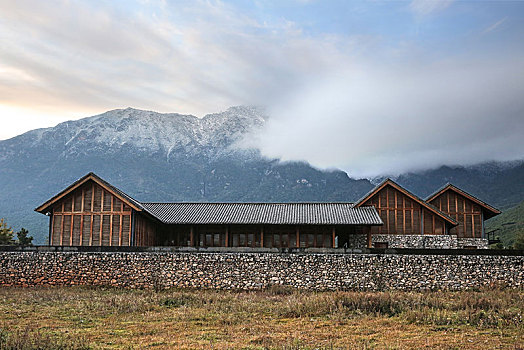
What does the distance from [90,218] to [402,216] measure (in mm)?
21448

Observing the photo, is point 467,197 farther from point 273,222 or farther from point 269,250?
point 269,250

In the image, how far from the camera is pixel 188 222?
117 feet

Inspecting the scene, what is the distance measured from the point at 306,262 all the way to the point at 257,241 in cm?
1168

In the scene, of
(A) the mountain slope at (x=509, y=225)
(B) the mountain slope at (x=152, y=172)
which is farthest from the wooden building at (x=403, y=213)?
(B) the mountain slope at (x=152, y=172)

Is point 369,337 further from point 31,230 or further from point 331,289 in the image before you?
point 31,230

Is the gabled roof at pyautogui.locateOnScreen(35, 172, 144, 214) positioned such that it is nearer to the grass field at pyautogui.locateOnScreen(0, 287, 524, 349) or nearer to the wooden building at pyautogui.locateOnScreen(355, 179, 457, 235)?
the grass field at pyautogui.locateOnScreen(0, 287, 524, 349)

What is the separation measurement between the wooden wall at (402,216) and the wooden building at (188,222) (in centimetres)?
127

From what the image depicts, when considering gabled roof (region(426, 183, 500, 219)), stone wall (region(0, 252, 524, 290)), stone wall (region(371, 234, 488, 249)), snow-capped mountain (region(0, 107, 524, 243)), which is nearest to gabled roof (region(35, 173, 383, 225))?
stone wall (region(371, 234, 488, 249))

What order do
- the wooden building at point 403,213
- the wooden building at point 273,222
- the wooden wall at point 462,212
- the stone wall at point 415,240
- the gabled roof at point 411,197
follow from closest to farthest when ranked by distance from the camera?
1. the wooden building at point 273,222
2. the stone wall at point 415,240
3. the gabled roof at point 411,197
4. the wooden building at point 403,213
5. the wooden wall at point 462,212

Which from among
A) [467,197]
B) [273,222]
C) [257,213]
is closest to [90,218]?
[257,213]

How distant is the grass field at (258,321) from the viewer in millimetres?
13312

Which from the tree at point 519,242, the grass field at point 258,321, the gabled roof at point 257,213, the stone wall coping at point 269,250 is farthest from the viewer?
the tree at point 519,242

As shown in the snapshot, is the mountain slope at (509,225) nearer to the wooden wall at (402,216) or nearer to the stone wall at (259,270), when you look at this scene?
the wooden wall at (402,216)

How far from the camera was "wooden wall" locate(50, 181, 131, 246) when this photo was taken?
3117 centimetres
